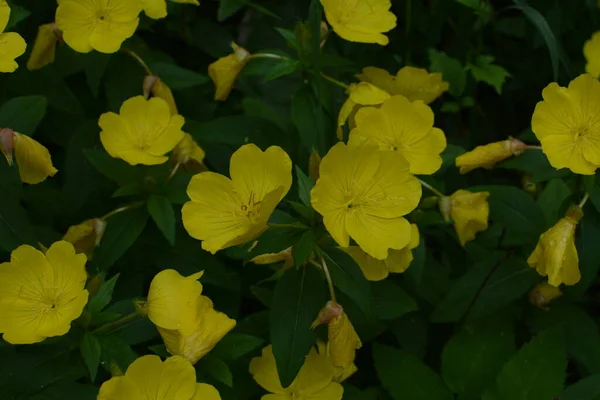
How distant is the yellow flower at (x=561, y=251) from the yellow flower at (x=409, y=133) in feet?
1.15

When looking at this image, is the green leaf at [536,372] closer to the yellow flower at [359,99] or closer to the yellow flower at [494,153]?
the yellow flower at [494,153]

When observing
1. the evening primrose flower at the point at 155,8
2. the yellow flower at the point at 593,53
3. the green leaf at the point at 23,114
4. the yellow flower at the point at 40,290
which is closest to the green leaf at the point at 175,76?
the evening primrose flower at the point at 155,8

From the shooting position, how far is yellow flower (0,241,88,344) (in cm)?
157

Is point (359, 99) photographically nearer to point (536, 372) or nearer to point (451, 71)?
point (451, 71)

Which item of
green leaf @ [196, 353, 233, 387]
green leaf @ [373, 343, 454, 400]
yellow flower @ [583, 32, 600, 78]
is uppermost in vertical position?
yellow flower @ [583, 32, 600, 78]

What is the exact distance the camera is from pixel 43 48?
199cm

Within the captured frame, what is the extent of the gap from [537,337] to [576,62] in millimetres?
1281

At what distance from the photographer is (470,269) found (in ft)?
6.94

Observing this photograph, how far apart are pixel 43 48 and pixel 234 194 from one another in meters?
0.81

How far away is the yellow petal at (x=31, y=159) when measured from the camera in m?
1.71

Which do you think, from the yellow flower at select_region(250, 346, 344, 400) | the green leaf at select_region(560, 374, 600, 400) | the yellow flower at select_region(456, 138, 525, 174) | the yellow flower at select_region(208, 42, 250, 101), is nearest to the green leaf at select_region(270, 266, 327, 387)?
the yellow flower at select_region(250, 346, 344, 400)

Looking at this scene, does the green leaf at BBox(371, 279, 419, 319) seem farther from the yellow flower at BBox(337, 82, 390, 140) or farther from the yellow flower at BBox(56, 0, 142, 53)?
the yellow flower at BBox(56, 0, 142, 53)

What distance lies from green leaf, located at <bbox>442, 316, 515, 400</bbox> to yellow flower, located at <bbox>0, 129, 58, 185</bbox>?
4.17 ft

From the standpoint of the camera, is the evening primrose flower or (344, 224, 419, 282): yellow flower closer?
(344, 224, 419, 282): yellow flower
